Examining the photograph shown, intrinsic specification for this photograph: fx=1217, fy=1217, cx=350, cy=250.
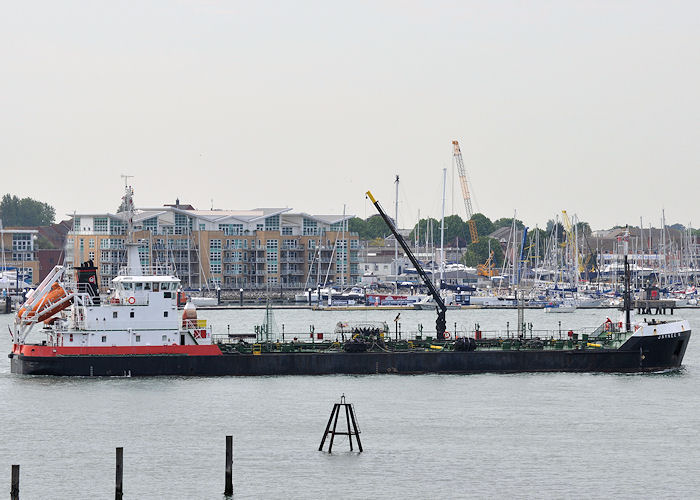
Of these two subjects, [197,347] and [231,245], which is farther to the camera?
[231,245]

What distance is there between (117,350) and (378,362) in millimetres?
15205

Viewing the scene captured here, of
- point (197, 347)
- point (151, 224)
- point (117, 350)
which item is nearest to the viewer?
point (117, 350)

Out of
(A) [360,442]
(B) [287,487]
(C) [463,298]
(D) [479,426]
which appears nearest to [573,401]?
(D) [479,426]

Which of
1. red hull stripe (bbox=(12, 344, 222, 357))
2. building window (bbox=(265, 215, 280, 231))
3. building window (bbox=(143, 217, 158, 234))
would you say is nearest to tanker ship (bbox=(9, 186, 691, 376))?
red hull stripe (bbox=(12, 344, 222, 357))

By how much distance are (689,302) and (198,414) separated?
142 meters

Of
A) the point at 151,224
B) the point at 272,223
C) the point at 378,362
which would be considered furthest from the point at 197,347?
the point at 272,223

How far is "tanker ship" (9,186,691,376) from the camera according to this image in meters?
69.0

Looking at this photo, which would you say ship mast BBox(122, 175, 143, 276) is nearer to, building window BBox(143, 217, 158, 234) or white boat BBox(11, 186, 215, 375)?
white boat BBox(11, 186, 215, 375)

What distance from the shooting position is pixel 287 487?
4394 centimetres

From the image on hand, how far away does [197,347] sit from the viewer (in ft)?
230

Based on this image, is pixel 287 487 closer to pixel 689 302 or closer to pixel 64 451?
pixel 64 451

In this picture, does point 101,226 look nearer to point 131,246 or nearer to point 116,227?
point 116,227

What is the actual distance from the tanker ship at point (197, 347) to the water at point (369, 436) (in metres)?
1.04

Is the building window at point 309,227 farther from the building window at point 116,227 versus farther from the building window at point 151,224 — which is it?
the building window at point 116,227
